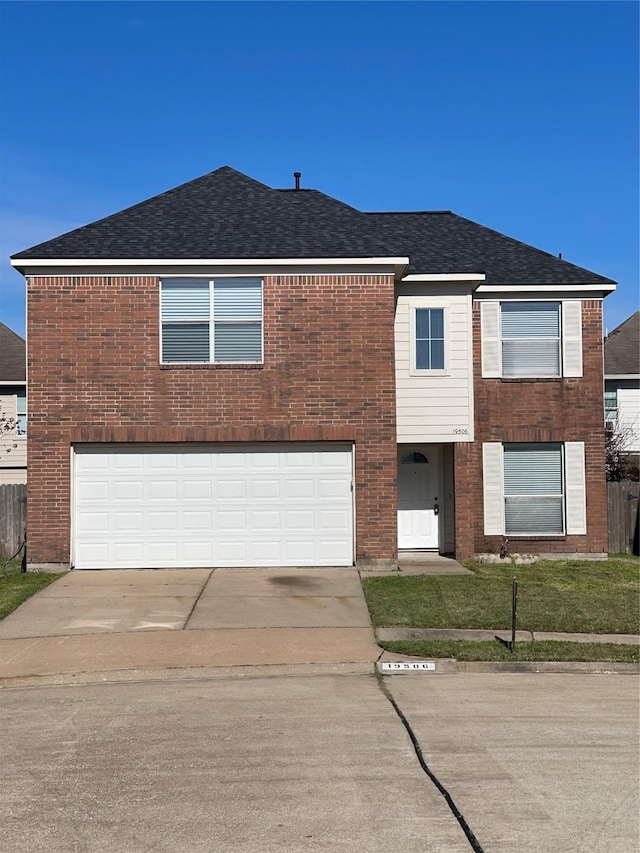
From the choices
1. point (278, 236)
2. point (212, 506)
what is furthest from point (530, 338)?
point (212, 506)

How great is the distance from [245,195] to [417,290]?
4097 millimetres

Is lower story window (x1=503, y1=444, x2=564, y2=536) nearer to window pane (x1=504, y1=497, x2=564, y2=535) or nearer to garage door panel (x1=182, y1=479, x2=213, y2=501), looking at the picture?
window pane (x1=504, y1=497, x2=564, y2=535)

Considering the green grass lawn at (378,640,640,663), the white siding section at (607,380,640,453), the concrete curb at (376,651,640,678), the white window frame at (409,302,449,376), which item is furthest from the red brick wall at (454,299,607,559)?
the white siding section at (607,380,640,453)

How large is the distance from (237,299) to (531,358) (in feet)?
20.4

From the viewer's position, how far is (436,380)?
1662cm

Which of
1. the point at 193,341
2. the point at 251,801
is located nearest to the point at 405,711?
the point at 251,801

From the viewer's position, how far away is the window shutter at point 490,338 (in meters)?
17.5

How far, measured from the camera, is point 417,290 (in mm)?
16750

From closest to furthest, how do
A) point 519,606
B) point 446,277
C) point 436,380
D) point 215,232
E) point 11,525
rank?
point 519,606, point 215,232, point 446,277, point 436,380, point 11,525

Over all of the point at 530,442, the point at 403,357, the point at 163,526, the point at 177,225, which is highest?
the point at 177,225

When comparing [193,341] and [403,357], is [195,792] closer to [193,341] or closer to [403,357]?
[193,341]

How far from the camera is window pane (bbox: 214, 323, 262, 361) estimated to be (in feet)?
50.6

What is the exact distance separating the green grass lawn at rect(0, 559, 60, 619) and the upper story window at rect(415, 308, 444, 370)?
7706 millimetres

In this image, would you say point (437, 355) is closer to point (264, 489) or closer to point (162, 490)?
point (264, 489)
